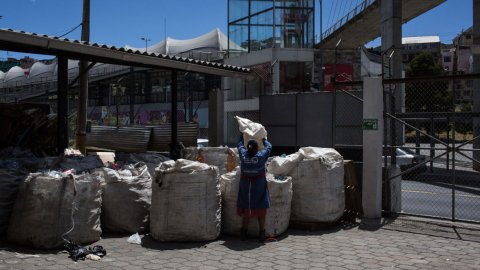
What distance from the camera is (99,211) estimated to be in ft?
17.6

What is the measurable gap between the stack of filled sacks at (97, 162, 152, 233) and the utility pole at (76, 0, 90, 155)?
5.13 meters

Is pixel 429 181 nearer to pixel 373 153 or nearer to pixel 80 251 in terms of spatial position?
pixel 373 153

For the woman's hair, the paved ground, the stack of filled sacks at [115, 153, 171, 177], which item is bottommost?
the paved ground

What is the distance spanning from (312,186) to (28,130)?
635 cm

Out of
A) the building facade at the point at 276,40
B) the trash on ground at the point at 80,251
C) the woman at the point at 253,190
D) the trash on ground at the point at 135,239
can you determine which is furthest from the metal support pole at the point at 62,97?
the building facade at the point at 276,40

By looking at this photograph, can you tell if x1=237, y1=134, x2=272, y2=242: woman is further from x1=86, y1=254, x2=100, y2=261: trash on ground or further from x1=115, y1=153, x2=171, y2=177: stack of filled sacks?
x1=115, y1=153, x2=171, y2=177: stack of filled sacks

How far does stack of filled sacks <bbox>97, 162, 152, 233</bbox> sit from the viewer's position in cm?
567

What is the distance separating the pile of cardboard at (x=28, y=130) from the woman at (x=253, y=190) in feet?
16.8

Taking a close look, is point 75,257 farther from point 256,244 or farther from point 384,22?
point 384,22

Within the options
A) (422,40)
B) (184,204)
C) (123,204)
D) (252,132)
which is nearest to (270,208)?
(252,132)

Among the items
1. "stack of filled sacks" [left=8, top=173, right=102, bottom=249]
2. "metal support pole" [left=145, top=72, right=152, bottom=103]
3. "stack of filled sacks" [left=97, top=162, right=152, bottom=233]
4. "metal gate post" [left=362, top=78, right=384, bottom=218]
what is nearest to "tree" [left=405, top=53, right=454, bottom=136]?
"metal gate post" [left=362, top=78, right=384, bottom=218]

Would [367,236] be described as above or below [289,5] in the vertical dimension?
below

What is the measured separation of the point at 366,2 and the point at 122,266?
23736 millimetres

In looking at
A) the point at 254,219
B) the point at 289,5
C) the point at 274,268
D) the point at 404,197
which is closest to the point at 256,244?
the point at 254,219
